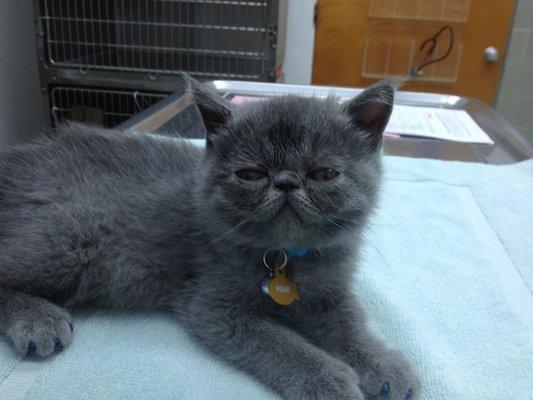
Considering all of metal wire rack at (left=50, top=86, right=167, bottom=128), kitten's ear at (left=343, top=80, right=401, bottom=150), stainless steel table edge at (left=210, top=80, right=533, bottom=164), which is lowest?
metal wire rack at (left=50, top=86, right=167, bottom=128)

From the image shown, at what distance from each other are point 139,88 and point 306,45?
2.95 feet

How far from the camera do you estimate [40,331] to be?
0.68m

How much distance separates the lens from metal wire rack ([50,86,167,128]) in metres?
1.94

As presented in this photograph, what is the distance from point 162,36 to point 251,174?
1567mm

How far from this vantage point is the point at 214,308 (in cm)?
75

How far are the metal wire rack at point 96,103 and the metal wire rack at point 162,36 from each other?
0.09 metres

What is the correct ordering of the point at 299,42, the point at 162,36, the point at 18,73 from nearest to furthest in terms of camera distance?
1. the point at 18,73
2. the point at 162,36
3. the point at 299,42

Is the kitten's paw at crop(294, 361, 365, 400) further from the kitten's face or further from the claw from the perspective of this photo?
the kitten's face

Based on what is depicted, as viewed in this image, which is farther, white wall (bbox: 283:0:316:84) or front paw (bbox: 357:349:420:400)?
white wall (bbox: 283:0:316:84)

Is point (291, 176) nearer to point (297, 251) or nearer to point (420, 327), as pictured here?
point (297, 251)

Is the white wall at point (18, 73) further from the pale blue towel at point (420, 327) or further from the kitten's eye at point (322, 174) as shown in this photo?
the kitten's eye at point (322, 174)

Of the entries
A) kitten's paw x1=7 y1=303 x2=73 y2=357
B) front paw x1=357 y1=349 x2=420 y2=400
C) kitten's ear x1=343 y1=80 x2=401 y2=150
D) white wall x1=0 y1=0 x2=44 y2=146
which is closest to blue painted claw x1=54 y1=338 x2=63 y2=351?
kitten's paw x1=7 y1=303 x2=73 y2=357

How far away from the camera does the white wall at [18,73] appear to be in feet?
5.97

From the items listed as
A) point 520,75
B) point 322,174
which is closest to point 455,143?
point 322,174
